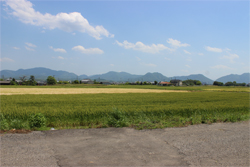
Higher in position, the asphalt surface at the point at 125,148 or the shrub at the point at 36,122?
the shrub at the point at 36,122

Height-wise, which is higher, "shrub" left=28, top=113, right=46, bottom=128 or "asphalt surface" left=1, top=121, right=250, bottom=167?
"shrub" left=28, top=113, right=46, bottom=128

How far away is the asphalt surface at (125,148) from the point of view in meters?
4.93

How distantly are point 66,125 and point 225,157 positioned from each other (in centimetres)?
801

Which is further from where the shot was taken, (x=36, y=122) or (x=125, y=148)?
(x=36, y=122)

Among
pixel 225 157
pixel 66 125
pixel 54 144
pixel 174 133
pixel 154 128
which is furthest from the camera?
pixel 66 125

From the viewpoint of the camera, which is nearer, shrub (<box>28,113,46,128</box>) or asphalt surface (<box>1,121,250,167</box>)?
asphalt surface (<box>1,121,250,167</box>)

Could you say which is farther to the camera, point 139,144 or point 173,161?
point 139,144

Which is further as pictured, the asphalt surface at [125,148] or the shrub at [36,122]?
the shrub at [36,122]

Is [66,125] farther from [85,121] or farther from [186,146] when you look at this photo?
[186,146]

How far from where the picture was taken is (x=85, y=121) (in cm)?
1016

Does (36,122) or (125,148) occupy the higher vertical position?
(36,122)

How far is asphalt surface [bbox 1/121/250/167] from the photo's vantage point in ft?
16.2

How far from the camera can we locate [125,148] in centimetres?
594

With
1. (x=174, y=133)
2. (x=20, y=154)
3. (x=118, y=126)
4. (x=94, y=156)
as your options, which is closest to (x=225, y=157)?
(x=174, y=133)
